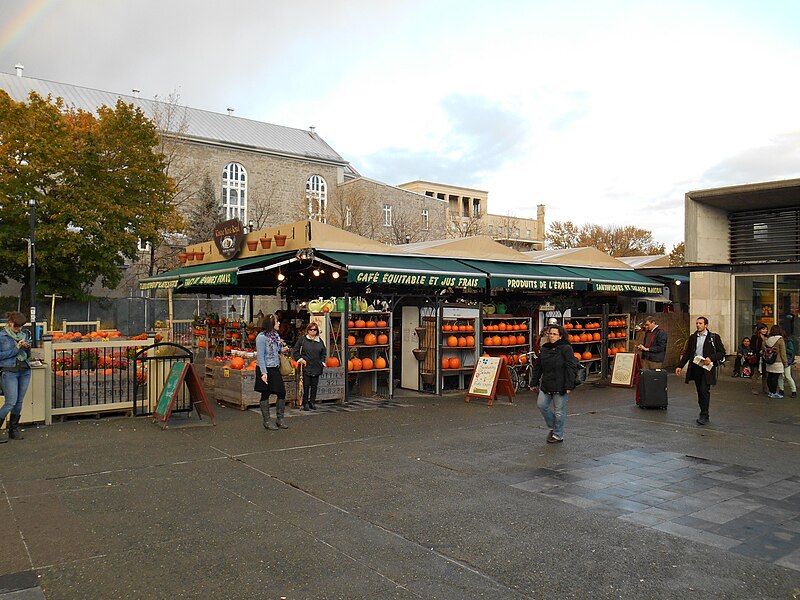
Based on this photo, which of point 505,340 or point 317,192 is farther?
point 317,192

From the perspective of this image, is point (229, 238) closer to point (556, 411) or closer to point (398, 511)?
point (556, 411)

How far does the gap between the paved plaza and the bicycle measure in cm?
457

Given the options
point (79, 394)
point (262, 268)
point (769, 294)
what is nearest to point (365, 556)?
point (79, 394)

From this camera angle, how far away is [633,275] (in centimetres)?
2025

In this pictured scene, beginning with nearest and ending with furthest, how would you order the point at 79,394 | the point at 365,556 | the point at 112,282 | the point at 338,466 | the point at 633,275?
the point at 365,556, the point at 338,466, the point at 79,394, the point at 633,275, the point at 112,282

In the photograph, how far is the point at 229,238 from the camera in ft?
50.8

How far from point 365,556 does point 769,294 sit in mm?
16857

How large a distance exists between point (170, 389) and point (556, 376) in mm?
6197

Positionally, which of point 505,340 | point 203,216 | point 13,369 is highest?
point 203,216

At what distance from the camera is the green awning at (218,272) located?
13.4 meters

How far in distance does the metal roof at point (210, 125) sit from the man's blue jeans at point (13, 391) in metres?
32.9

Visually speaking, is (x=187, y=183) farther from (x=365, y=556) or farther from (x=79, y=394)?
(x=365, y=556)

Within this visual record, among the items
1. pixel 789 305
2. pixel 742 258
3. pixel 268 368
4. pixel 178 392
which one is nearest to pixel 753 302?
pixel 789 305

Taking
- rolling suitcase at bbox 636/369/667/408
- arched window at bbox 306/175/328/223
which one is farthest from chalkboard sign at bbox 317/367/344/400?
arched window at bbox 306/175/328/223
